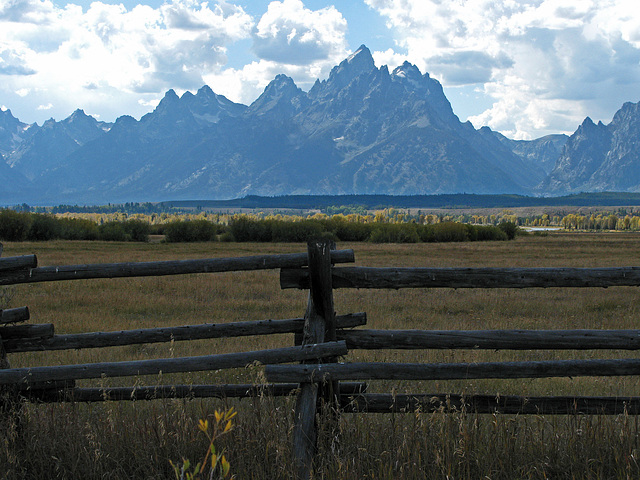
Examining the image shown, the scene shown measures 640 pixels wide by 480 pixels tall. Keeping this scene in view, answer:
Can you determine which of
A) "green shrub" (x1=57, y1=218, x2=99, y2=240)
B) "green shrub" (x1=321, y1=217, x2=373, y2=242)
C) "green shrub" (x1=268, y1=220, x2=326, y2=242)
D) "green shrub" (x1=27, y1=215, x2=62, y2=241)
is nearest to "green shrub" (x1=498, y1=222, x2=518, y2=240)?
"green shrub" (x1=321, y1=217, x2=373, y2=242)

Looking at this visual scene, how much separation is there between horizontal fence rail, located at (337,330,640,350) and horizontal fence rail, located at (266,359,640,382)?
18 centimetres

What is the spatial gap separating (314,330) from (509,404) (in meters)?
2.03

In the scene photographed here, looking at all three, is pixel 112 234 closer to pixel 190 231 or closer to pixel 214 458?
pixel 190 231

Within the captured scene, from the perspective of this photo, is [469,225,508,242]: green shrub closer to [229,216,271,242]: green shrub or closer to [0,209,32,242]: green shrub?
[229,216,271,242]: green shrub

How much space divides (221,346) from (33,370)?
5.16 meters

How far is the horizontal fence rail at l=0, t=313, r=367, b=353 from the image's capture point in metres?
5.09

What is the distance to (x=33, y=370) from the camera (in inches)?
188

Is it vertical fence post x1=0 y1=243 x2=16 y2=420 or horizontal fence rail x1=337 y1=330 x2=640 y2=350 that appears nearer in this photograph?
vertical fence post x1=0 y1=243 x2=16 y2=420

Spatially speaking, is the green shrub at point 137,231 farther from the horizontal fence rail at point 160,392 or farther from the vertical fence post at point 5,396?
the vertical fence post at point 5,396

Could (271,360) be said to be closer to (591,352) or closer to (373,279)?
(373,279)

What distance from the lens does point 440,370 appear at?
4.75 meters

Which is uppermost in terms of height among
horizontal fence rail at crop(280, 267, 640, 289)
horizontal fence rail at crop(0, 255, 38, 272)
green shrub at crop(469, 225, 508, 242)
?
horizontal fence rail at crop(0, 255, 38, 272)

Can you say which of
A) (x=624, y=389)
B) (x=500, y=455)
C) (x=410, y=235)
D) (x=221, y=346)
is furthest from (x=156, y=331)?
(x=410, y=235)

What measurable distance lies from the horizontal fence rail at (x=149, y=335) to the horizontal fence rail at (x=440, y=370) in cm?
64
